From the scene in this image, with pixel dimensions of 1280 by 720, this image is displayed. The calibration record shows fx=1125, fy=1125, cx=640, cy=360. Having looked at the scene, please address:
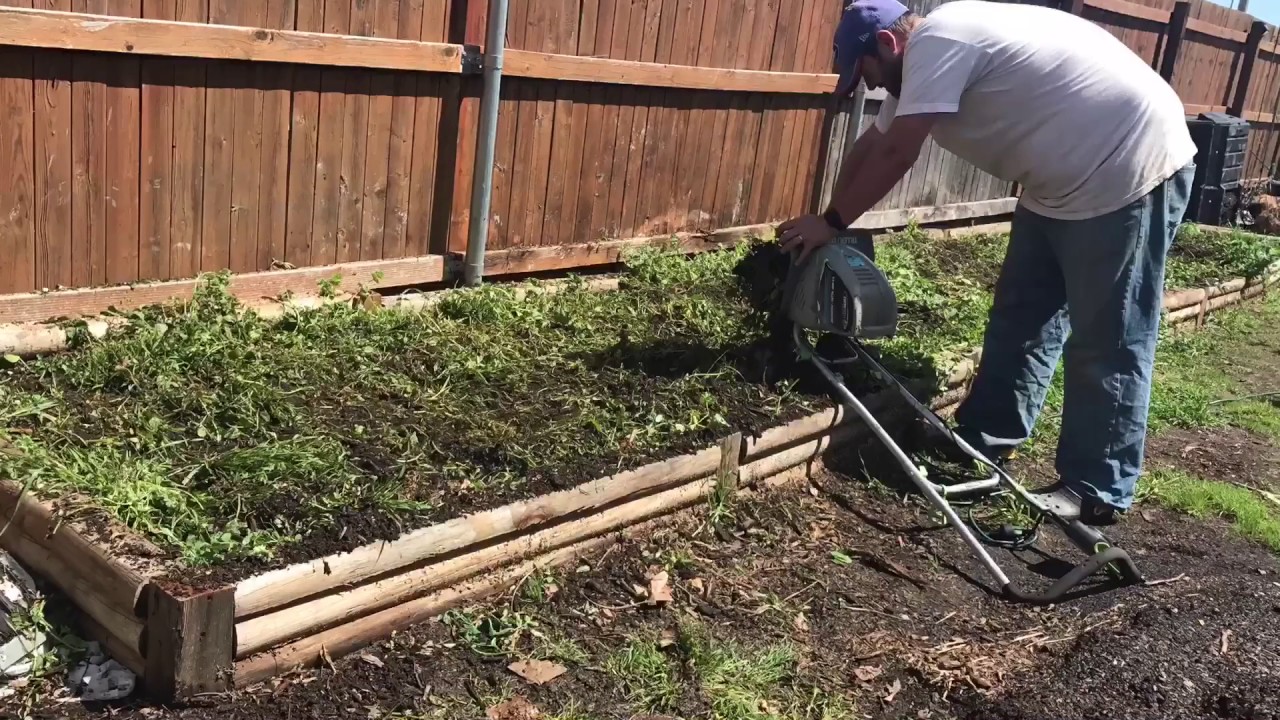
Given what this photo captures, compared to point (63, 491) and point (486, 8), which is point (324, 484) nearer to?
point (63, 491)

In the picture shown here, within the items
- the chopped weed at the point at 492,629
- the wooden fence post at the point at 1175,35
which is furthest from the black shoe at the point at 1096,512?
Result: the wooden fence post at the point at 1175,35

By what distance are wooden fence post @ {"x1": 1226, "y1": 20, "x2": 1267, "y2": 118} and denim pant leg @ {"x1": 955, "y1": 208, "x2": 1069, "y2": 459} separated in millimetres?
11777

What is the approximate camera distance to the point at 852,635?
3.77 metres

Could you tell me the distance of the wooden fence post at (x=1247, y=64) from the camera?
14.7 metres

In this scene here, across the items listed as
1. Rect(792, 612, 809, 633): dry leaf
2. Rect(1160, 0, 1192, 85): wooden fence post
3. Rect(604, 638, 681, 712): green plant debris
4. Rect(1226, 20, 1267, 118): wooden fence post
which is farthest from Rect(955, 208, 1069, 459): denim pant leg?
Rect(1226, 20, 1267, 118): wooden fence post

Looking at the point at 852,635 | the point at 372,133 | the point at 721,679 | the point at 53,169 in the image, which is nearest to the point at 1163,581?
the point at 852,635

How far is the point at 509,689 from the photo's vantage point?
126 inches

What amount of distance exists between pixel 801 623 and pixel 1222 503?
246 cm

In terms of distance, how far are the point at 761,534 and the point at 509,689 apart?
1.46m

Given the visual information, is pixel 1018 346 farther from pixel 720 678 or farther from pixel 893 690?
pixel 720 678

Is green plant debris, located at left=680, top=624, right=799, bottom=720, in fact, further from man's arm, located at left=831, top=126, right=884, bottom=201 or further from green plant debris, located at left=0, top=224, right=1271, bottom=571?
man's arm, located at left=831, top=126, right=884, bottom=201

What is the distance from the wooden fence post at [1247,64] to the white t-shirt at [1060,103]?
12.1m

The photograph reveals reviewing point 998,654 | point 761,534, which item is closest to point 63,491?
point 761,534

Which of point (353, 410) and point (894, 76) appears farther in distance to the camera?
point (894, 76)
